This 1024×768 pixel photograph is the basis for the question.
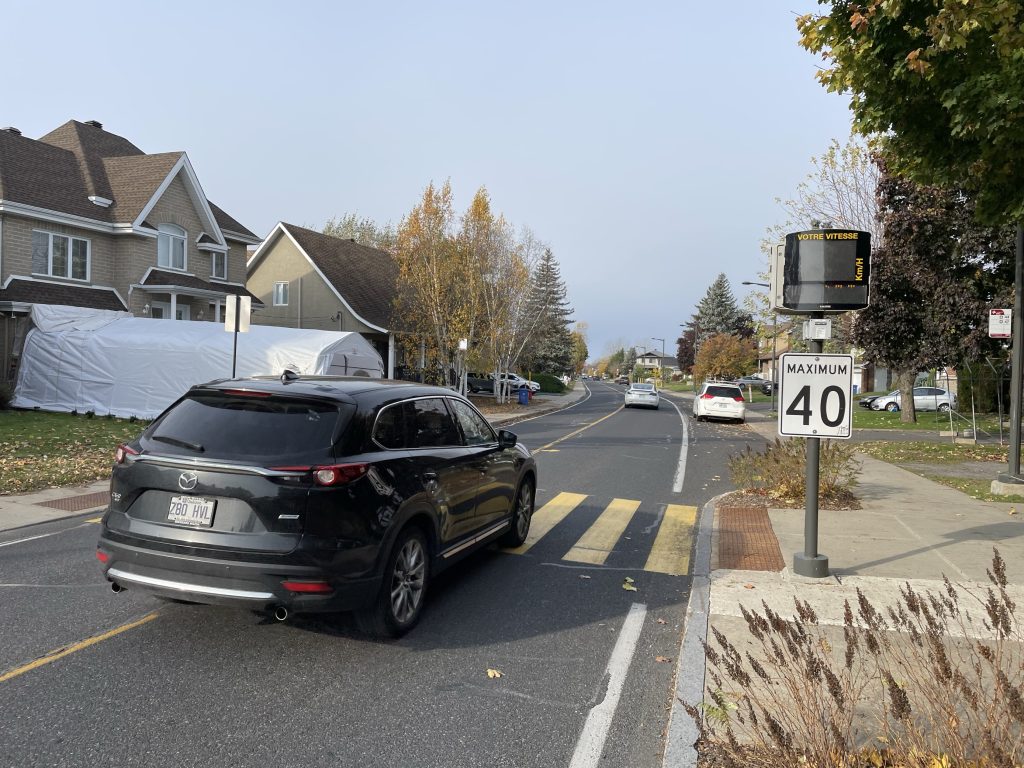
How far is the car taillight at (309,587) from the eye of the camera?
4.34 metres

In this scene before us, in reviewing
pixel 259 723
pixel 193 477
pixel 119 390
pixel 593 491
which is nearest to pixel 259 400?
pixel 193 477

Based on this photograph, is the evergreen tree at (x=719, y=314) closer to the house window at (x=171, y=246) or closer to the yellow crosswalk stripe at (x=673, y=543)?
the house window at (x=171, y=246)

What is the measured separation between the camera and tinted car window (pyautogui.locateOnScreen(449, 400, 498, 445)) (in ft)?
21.1

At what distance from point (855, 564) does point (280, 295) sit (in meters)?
34.4

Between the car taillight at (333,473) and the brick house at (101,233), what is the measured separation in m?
22.1

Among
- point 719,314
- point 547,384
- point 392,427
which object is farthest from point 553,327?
point 392,427

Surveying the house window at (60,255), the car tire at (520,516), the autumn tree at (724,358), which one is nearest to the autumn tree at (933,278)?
the car tire at (520,516)

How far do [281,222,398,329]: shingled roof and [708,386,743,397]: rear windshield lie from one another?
1450 centimetres

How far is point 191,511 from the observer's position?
4.51m

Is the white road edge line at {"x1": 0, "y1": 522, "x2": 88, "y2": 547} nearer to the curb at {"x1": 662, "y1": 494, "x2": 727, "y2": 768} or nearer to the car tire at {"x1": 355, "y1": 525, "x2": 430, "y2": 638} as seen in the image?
the car tire at {"x1": 355, "y1": 525, "x2": 430, "y2": 638}

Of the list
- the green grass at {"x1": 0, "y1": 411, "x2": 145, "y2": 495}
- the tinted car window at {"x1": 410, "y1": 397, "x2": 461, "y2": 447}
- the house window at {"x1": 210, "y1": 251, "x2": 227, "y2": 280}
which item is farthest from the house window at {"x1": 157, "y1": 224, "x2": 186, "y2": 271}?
the tinted car window at {"x1": 410, "y1": 397, "x2": 461, "y2": 447}

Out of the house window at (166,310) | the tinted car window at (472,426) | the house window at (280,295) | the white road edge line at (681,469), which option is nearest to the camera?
the tinted car window at (472,426)

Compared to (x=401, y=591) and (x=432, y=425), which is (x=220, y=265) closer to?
(x=432, y=425)

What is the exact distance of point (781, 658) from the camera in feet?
10.1
